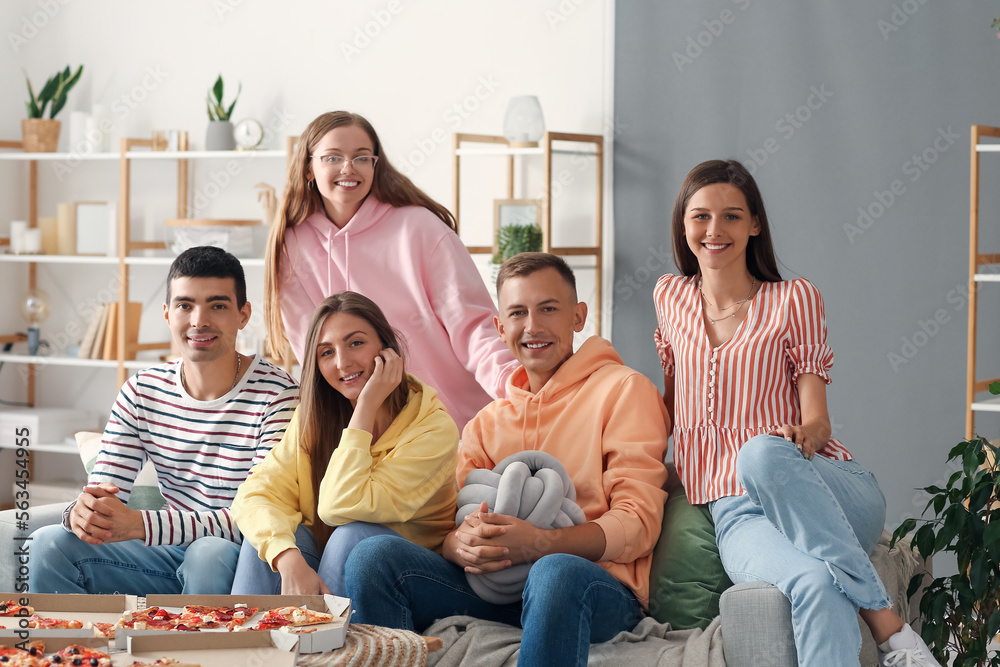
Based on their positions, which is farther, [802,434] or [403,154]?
[403,154]

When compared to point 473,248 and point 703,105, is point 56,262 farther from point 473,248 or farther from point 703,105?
point 703,105

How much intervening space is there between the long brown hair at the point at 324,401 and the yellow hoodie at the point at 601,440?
0.22 meters

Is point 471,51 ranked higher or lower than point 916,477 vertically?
higher

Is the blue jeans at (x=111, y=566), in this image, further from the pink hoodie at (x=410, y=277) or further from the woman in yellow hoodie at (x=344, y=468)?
the pink hoodie at (x=410, y=277)

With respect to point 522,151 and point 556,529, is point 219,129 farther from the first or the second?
point 556,529

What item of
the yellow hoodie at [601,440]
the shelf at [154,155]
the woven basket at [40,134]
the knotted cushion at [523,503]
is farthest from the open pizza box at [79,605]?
the woven basket at [40,134]

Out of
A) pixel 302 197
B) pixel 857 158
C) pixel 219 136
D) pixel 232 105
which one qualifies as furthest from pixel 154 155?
pixel 857 158

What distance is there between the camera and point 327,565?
1.77 meters

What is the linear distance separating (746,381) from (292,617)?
0.93 metres

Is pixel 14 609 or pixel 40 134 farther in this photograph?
pixel 40 134

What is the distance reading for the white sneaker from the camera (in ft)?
5.14

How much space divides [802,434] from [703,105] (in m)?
2.04

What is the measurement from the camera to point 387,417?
1939mm

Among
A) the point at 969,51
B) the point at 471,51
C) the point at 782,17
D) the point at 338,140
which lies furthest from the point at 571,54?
the point at 338,140
